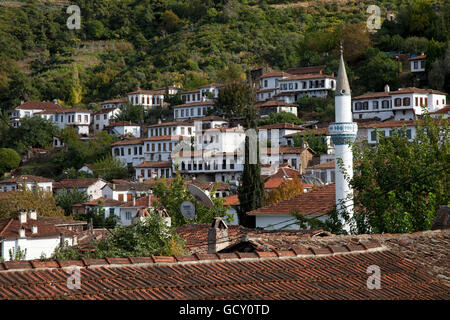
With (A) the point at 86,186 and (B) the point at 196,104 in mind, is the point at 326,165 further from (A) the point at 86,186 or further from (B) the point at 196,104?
(B) the point at 196,104

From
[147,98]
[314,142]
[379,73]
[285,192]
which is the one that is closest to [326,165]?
[314,142]

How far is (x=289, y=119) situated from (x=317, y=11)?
184 ft

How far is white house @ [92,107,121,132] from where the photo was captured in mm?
97688

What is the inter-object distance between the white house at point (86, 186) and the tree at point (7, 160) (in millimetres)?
12916

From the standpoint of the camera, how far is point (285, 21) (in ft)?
420

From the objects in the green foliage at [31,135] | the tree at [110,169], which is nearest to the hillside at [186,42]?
the green foliage at [31,135]

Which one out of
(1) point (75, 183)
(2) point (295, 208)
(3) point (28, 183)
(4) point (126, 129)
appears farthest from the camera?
(4) point (126, 129)

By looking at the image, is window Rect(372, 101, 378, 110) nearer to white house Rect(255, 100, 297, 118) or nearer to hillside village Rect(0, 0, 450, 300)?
hillside village Rect(0, 0, 450, 300)

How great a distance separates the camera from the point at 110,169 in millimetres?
81625

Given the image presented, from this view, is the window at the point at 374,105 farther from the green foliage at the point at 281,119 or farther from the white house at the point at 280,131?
the green foliage at the point at 281,119

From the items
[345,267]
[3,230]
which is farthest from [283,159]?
[345,267]

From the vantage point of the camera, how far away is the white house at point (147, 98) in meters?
97.4

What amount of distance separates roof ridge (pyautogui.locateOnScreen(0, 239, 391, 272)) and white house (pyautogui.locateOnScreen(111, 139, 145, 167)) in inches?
2784

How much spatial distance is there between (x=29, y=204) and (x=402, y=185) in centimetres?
3896
